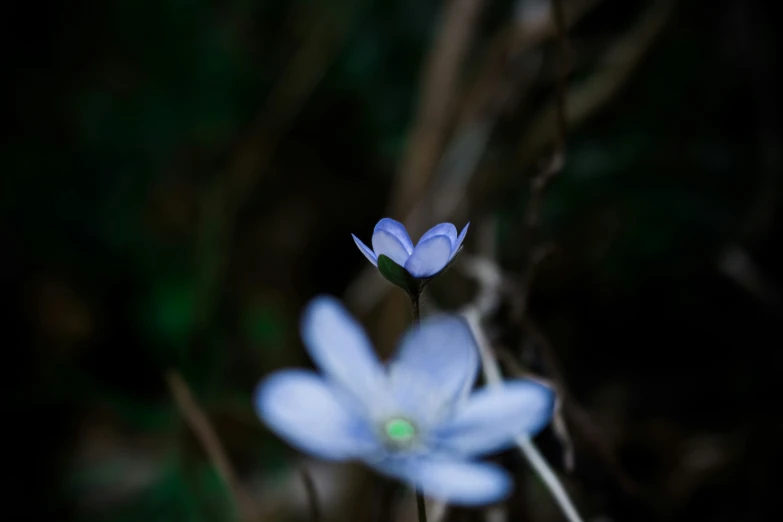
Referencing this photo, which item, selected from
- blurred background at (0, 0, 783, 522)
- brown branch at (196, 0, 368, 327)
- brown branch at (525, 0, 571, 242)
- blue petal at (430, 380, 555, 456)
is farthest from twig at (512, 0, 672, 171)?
blue petal at (430, 380, 555, 456)

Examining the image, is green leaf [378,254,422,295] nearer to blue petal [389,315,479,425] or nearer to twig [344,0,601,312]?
blue petal [389,315,479,425]

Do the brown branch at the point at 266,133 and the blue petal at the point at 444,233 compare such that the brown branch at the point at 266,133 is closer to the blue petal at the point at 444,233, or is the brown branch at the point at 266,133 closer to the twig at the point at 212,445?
the twig at the point at 212,445

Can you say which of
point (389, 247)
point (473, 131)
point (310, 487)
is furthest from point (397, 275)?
point (473, 131)

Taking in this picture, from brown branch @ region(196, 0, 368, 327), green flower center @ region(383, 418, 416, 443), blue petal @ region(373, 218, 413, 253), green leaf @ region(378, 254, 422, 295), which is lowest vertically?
green flower center @ region(383, 418, 416, 443)

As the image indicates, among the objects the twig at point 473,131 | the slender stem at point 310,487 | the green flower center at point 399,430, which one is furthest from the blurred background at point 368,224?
the green flower center at point 399,430

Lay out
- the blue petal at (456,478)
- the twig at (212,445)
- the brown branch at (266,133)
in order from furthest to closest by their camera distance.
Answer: the brown branch at (266,133)
the twig at (212,445)
the blue petal at (456,478)

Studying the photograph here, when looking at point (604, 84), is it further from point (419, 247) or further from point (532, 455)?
point (419, 247)

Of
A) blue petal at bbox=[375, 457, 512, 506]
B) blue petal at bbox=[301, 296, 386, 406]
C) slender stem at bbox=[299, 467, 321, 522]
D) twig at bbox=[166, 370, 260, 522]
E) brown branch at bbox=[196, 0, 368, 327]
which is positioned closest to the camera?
blue petal at bbox=[375, 457, 512, 506]

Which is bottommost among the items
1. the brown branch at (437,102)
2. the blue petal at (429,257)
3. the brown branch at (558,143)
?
the blue petal at (429,257)
